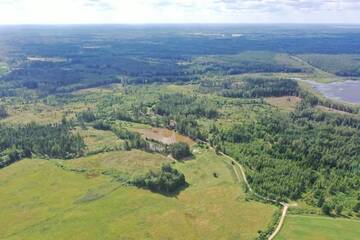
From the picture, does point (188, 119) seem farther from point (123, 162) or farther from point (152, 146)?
point (123, 162)

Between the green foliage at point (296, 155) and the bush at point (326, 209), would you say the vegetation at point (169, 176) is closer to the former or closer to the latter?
the bush at point (326, 209)

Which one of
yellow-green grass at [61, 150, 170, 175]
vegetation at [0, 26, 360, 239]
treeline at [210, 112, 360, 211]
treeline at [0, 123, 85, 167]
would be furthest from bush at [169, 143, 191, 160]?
treeline at [0, 123, 85, 167]

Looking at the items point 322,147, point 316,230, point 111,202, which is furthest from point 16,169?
point 322,147

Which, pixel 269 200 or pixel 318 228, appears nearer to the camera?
pixel 318 228

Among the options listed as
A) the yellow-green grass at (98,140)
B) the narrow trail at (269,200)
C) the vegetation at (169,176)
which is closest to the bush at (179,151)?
the vegetation at (169,176)

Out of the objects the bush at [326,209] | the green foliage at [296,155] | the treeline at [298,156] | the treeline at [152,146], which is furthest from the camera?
the treeline at [152,146]

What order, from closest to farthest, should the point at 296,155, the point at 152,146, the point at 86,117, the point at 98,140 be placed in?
the point at 296,155, the point at 152,146, the point at 98,140, the point at 86,117

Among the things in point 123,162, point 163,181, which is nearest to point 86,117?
point 123,162
